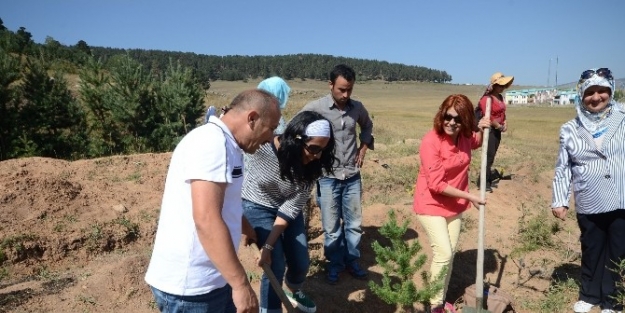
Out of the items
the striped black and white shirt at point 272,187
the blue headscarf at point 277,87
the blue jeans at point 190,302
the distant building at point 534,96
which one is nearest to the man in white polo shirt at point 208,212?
the blue jeans at point 190,302

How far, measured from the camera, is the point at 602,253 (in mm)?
2875

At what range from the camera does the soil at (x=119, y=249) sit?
3.23 meters

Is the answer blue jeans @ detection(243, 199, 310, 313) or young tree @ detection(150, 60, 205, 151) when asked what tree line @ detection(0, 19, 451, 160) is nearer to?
young tree @ detection(150, 60, 205, 151)

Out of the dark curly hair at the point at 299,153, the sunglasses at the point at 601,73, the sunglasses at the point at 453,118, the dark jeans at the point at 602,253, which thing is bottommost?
the dark jeans at the point at 602,253

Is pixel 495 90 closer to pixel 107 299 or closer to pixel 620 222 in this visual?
pixel 620 222

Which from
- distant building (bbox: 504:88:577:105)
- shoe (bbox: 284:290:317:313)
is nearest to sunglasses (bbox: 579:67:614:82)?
shoe (bbox: 284:290:317:313)

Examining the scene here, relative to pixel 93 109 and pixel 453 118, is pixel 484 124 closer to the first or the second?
pixel 453 118

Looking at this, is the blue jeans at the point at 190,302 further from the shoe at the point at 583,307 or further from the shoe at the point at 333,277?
the shoe at the point at 583,307

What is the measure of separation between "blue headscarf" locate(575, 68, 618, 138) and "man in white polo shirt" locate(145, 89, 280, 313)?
7.18ft

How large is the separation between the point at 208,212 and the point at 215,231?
0.07 meters

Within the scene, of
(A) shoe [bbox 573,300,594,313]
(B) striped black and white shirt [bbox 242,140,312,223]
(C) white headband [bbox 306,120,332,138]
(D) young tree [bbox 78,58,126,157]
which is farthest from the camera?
(D) young tree [bbox 78,58,126,157]

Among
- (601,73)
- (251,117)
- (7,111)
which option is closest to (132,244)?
(251,117)

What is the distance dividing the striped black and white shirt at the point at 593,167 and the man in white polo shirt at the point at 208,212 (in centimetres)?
224

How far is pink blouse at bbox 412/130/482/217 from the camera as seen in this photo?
2.64m
